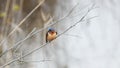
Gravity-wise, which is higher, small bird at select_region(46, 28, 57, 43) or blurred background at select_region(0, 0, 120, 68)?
blurred background at select_region(0, 0, 120, 68)

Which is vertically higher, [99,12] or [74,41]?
[99,12]

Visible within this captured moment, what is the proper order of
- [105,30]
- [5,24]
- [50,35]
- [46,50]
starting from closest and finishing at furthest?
[50,35]
[5,24]
[46,50]
[105,30]

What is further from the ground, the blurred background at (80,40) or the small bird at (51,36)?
the blurred background at (80,40)

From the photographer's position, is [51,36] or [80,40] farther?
[80,40]

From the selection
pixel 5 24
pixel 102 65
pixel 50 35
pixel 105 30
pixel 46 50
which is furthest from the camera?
pixel 105 30

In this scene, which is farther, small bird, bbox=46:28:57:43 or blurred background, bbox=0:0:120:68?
blurred background, bbox=0:0:120:68

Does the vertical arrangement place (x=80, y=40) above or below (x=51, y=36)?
above

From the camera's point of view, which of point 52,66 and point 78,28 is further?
point 78,28

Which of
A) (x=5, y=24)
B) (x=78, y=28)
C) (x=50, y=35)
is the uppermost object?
(x=78, y=28)

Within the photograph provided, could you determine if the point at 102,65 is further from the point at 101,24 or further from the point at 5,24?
the point at 5,24

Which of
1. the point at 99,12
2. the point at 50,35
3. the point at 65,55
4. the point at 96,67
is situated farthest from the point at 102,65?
the point at 50,35

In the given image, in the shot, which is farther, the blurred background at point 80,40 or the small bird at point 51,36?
the blurred background at point 80,40
